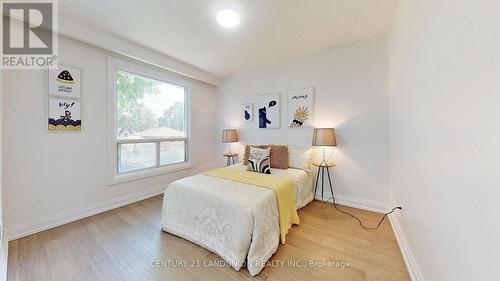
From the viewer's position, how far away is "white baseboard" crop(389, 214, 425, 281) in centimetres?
134

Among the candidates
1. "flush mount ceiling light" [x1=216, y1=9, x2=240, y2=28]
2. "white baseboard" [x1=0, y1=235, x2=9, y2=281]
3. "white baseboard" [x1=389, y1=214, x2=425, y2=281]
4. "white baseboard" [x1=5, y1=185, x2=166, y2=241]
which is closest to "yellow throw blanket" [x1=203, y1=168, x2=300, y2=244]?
"white baseboard" [x1=389, y1=214, x2=425, y2=281]

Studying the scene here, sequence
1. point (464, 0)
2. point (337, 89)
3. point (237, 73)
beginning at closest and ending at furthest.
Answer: point (464, 0) < point (337, 89) < point (237, 73)

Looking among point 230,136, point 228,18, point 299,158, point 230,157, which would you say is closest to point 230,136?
point 230,136

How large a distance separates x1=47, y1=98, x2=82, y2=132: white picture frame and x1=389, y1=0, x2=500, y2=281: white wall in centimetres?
359

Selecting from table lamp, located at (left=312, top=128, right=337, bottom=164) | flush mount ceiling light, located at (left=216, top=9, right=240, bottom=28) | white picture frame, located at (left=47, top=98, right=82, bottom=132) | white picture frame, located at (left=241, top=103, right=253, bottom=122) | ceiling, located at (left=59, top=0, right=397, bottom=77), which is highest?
ceiling, located at (left=59, top=0, right=397, bottom=77)

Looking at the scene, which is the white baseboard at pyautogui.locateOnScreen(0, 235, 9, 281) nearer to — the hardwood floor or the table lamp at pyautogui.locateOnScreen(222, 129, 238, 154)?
the hardwood floor

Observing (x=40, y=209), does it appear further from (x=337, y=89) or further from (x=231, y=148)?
(x=337, y=89)

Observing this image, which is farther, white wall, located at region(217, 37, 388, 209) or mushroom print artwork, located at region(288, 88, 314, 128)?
mushroom print artwork, located at region(288, 88, 314, 128)

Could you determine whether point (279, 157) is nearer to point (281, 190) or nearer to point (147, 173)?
point (281, 190)

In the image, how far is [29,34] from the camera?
6.59 ft

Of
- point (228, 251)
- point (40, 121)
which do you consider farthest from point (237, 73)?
point (228, 251)

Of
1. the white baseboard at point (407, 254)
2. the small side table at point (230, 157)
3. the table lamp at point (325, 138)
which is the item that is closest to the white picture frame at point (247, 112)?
the small side table at point (230, 157)

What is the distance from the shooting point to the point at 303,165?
9.53 ft

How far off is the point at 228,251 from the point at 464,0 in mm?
2155
